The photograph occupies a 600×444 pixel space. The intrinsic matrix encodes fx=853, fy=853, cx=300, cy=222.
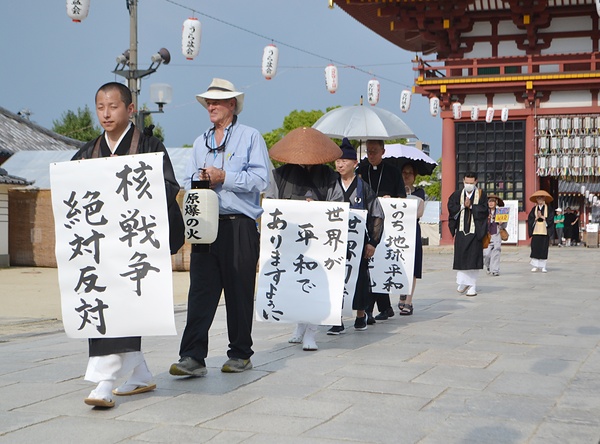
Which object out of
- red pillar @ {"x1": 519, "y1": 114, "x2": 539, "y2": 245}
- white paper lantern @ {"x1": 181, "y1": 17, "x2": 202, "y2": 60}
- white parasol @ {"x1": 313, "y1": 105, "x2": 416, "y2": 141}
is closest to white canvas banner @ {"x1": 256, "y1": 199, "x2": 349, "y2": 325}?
white parasol @ {"x1": 313, "y1": 105, "x2": 416, "y2": 141}

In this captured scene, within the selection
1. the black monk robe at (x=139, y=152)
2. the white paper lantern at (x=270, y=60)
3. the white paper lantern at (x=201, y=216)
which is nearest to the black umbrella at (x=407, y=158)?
the white paper lantern at (x=201, y=216)

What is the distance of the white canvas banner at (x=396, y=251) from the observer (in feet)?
28.7

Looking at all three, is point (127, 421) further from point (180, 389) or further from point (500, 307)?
point (500, 307)

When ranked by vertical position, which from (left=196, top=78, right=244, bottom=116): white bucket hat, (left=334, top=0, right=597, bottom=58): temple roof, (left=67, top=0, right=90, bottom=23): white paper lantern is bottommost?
(left=196, top=78, right=244, bottom=116): white bucket hat

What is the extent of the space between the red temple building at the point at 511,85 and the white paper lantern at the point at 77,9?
13.5m

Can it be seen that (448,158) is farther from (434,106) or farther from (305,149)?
(305,149)

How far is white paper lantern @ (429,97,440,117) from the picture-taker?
26.7 meters

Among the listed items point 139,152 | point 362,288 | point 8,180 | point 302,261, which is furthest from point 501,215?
point 139,152

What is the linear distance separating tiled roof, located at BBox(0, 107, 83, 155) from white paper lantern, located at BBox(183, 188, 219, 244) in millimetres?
21285

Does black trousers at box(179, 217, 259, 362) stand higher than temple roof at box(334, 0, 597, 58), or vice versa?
temple roof at box(334, 0, 597, 58)

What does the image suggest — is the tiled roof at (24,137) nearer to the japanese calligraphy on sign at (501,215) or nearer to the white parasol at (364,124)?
the japanese calligraphy on sign at (501,215)

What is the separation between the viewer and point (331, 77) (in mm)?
25000

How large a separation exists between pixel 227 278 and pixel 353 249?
2053 mm

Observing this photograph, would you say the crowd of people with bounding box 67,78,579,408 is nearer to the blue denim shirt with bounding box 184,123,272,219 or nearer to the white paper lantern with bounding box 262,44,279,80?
the blue denim shirt with bounding box 184,123,272,219
